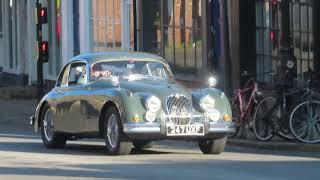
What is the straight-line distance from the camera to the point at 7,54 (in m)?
41.7

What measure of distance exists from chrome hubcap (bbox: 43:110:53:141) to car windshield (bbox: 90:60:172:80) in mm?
1800

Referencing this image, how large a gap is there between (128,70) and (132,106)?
62.7 inches

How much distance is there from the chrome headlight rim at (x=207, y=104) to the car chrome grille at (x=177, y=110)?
0.27 m

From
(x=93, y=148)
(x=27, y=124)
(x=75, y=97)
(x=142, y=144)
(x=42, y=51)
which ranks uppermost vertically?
(x=42, y=51)

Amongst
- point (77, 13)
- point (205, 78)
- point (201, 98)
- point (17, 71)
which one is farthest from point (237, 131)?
point (17, 71)

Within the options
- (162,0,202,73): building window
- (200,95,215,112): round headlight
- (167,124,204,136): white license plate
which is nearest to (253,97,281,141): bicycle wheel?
(200,95,215,112): round headlight

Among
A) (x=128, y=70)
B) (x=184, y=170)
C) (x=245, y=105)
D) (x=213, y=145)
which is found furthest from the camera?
(x=245, y=105)

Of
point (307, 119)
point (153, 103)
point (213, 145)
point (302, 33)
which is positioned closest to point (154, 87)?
point (153, 103)

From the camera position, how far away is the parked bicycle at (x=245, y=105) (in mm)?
17094

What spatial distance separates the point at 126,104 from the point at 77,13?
18.9 metres

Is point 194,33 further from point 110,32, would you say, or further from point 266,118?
point 266,118

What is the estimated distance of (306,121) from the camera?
15938mm

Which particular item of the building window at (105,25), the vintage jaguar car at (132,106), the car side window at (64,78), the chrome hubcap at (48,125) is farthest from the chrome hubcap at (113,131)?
the building window at (105,25)

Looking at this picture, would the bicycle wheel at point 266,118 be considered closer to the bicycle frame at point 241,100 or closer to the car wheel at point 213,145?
the bicycle frame at point 241,100
